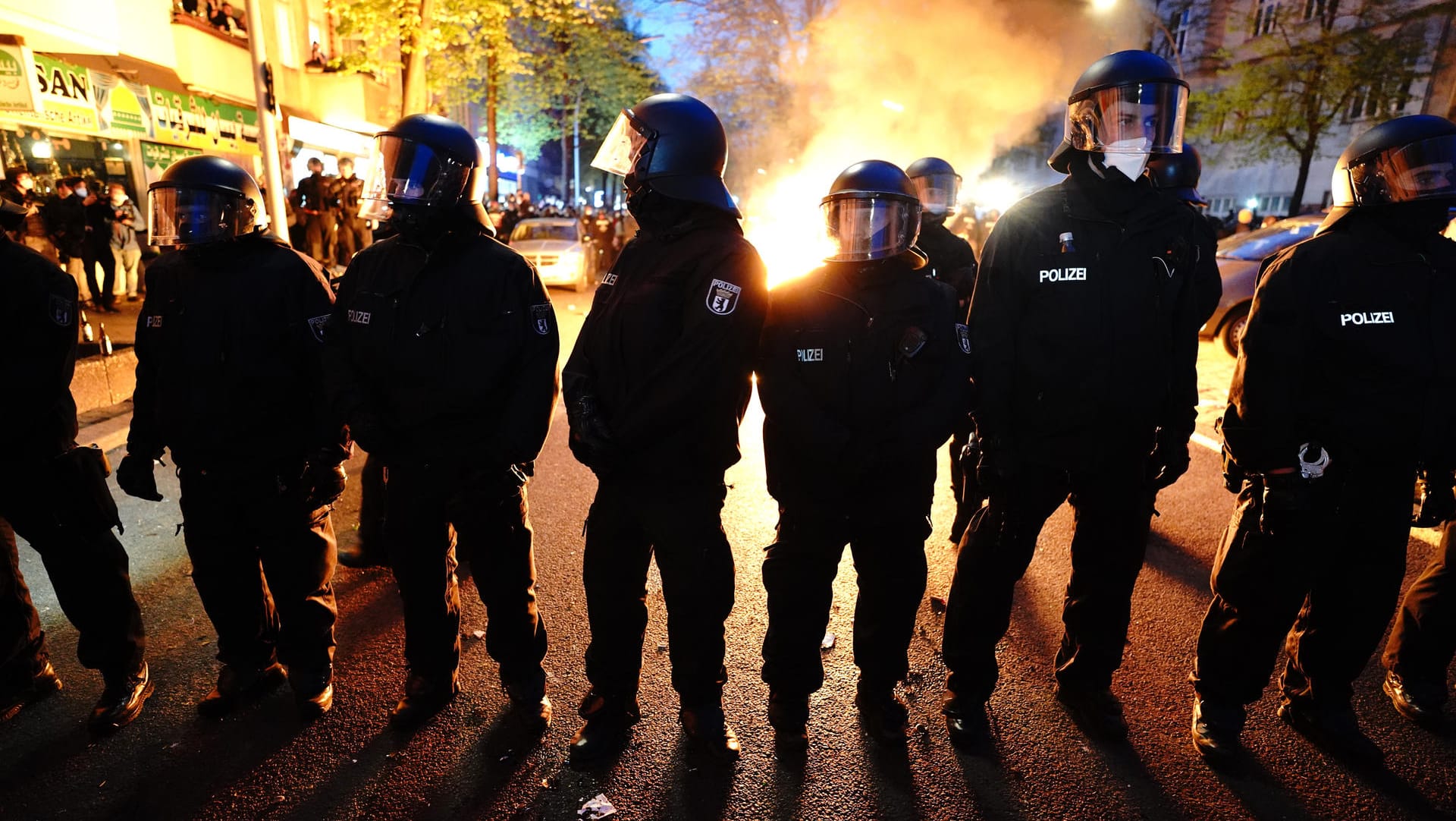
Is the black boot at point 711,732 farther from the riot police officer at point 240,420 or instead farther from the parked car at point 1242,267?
the parked car at point 1242,267

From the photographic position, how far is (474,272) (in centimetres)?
243

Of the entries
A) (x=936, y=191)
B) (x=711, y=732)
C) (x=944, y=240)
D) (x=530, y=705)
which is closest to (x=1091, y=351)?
(x=711, y=732)

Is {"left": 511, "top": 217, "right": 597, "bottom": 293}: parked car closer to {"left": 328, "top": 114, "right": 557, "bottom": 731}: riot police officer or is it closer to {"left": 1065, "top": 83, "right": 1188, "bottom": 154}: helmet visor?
{"left": 328, "top": 114, "right": 557, "bottom": 731}: riot police officer

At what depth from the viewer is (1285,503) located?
7.79 ft

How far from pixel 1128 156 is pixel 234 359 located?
115 inches

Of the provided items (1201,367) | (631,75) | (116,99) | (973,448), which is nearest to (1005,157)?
(631,75)

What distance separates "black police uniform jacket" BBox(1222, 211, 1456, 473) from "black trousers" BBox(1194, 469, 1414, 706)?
5.4 inches

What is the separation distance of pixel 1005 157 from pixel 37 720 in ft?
123

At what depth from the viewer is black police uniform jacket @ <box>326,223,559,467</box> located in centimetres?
239

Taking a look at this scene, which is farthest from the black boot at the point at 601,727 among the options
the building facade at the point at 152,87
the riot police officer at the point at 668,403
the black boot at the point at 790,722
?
the building facade at the point at 152,87

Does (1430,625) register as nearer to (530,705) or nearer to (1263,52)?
(530,705)

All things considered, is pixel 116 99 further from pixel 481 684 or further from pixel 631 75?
pixel 631 75

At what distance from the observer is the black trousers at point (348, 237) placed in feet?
42.9

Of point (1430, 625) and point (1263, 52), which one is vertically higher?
point (1263, 52)
